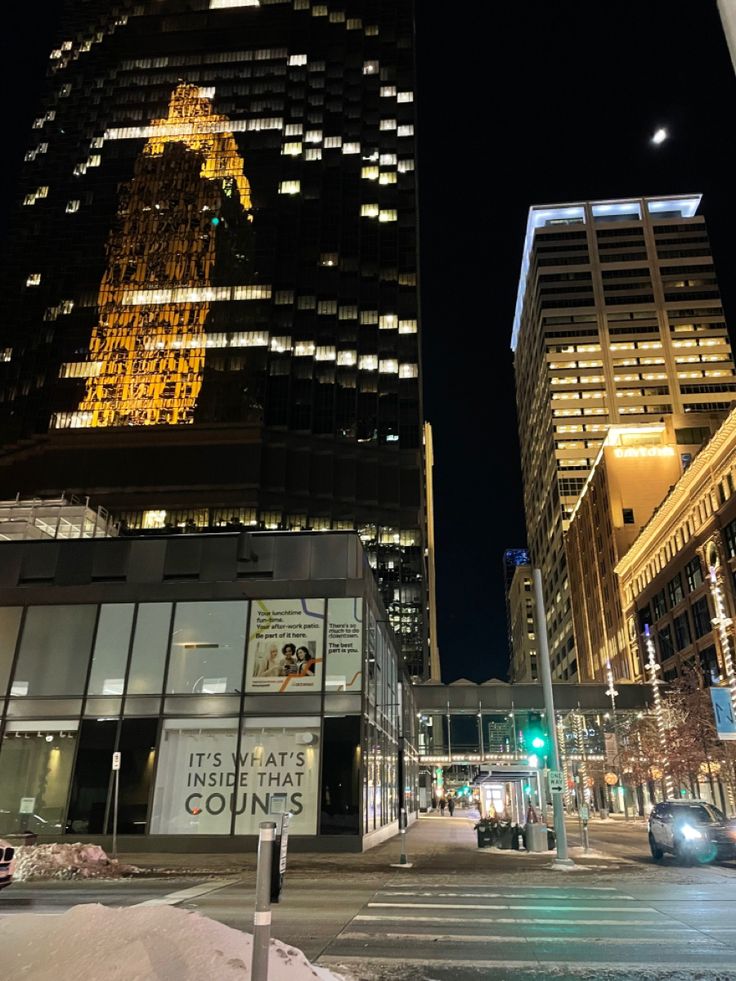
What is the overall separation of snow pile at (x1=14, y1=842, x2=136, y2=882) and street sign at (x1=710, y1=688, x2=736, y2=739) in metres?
18.5

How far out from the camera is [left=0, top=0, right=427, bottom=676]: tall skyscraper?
9531 cm

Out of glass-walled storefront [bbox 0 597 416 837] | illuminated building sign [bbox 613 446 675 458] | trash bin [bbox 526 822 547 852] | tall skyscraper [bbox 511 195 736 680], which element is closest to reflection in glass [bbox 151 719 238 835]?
glass-walled storefront [bbox 0 597 416 837]

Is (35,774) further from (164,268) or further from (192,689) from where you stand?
(164,268)

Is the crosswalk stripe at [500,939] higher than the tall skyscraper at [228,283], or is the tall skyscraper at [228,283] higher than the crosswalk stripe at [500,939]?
the tall skyscraper at [228,283]

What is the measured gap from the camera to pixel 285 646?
85.0ft

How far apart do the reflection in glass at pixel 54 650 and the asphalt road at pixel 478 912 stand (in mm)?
10797

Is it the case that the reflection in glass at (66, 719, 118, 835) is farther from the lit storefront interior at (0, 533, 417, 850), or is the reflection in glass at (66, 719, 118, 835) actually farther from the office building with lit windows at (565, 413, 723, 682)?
the office building with lit windows at (565, 413, 723, 682)

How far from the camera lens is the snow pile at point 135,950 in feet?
19.6

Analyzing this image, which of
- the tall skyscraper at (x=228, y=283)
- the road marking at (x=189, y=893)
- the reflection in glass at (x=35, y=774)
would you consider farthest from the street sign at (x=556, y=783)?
the tall skyscraper at (x=228, y=283)

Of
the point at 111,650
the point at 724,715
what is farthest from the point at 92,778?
the point at 724,715

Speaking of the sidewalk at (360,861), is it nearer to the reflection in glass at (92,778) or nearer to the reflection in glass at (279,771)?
the reflection in glass at (279,771)

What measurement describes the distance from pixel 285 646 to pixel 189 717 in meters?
4.19

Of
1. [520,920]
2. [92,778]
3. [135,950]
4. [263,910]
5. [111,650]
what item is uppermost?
[111,650]

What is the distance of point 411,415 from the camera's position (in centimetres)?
10419
